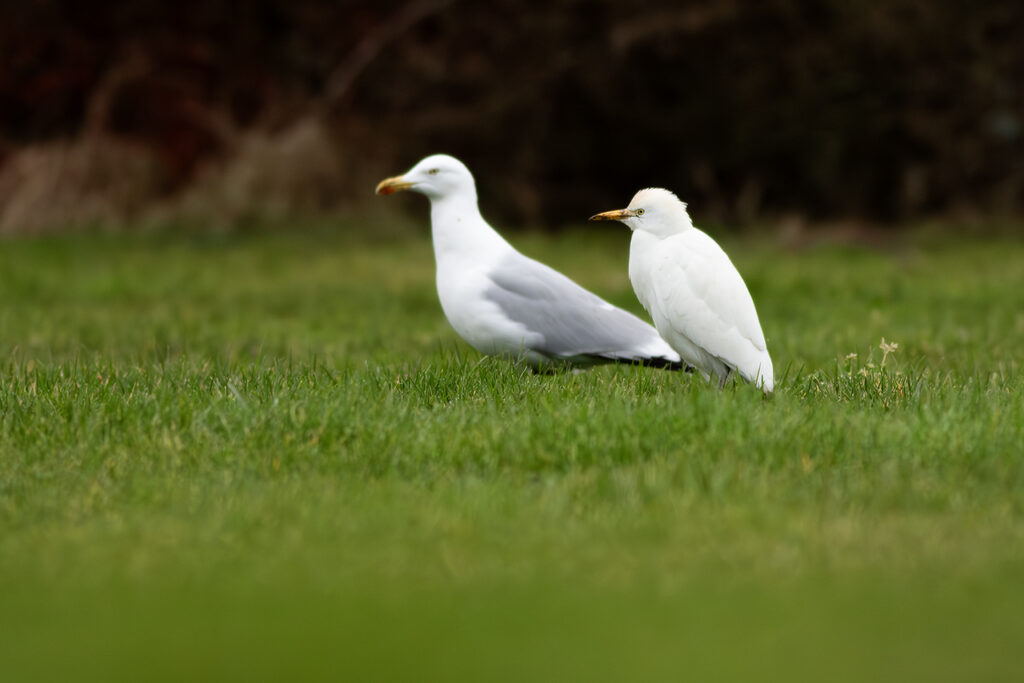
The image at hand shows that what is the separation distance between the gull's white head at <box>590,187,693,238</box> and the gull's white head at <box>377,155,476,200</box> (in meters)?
1.06

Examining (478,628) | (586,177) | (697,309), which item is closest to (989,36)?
(586,177)

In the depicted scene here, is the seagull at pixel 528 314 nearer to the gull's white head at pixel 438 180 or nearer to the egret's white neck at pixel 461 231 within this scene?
the egret's white neck at pixel 461 231

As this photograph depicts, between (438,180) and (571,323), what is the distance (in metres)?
1.03

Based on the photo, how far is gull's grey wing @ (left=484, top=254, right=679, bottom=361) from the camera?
→ 229 inches

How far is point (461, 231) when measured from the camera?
6215 millimetres

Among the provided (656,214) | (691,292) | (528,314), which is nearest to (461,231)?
(528,314)

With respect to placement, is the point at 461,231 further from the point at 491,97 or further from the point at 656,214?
the point at 491,97

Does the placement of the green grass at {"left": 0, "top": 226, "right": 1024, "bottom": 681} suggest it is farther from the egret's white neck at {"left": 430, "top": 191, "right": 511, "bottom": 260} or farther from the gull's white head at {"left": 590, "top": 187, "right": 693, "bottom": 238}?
the gull's white head at {"left": 590, "top": 187, "right": 693, "bottom": 238}

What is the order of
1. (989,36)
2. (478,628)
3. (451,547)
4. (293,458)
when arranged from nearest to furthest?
(478,628), (451,547), (293,458), (989,36)

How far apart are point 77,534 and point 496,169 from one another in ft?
38.5

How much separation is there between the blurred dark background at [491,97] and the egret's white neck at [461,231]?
25.5 ft

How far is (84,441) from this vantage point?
4.64 m

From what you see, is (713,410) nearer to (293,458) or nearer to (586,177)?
(293,458)

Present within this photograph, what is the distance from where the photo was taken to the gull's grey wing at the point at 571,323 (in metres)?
5.82
